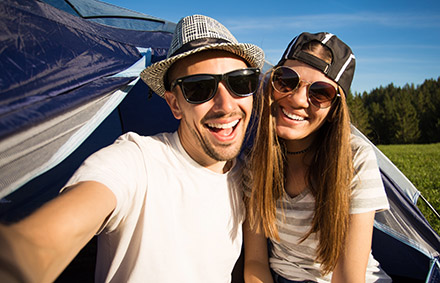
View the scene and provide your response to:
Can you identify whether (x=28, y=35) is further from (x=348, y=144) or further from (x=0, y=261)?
(x=348, y=144)

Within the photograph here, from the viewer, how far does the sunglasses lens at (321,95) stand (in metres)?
1.77

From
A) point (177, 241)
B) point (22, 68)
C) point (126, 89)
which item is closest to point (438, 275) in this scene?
point (177, 241)

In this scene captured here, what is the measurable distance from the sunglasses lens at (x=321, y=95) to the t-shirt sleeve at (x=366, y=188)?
0.39m

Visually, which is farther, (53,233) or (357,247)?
(357,247)

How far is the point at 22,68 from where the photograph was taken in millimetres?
1386

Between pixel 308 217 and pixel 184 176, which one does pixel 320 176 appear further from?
pixel 184 176

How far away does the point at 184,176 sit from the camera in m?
1.69

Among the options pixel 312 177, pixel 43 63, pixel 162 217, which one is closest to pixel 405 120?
pixel 312 177

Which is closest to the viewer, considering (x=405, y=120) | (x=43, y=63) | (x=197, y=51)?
(x=43, y=63)

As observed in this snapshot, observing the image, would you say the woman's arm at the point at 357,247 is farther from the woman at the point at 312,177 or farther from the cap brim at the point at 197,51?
the cap brim at the point at 197,51

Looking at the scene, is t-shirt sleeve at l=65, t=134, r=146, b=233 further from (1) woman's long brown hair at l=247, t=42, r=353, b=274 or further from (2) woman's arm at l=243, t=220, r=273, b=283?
(2) woman's arm at l=243, t=220, r=273, b=283

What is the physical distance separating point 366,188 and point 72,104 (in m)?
1.67

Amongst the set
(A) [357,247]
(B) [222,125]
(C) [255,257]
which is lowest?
(C) [255,257]

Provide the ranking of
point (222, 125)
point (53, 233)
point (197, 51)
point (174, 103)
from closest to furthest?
point (53, 233), point (197, 51), point (222, 125), point (174, 103)
